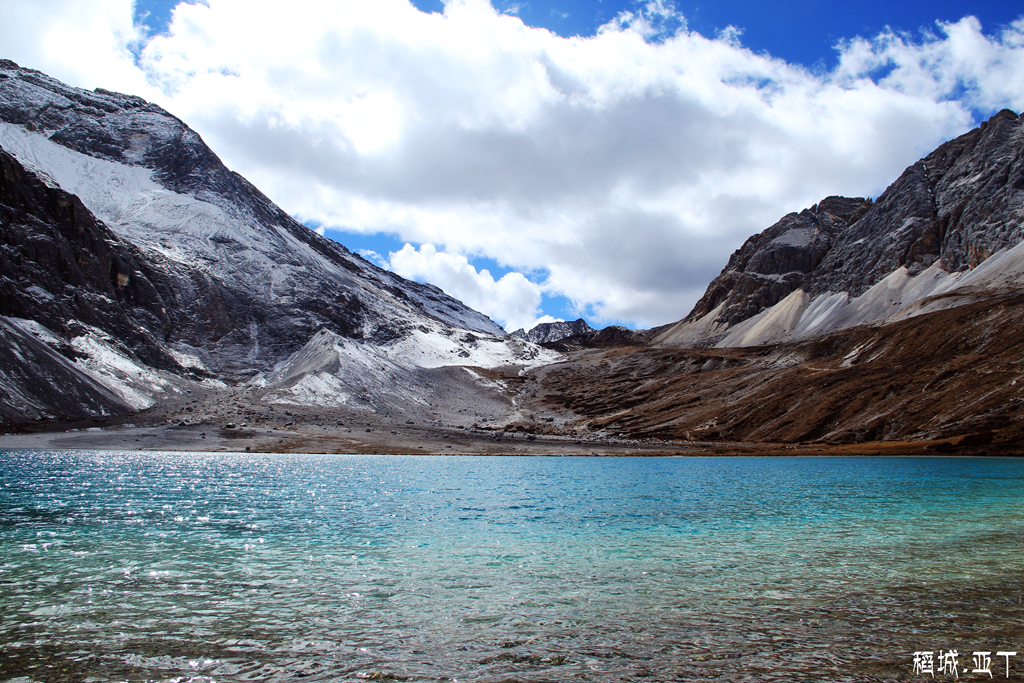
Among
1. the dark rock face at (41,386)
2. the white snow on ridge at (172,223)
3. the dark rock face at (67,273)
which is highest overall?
the white snow on ridge at (172,223)

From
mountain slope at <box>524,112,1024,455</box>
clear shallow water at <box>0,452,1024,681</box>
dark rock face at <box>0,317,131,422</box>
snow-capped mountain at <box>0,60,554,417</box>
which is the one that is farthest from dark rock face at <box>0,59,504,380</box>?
clear shallow water at <box>0,452,1024,681</box>

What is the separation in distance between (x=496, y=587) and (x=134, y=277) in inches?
6172

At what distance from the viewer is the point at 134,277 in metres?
142

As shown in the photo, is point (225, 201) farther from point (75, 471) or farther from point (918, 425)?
point (918, 425)

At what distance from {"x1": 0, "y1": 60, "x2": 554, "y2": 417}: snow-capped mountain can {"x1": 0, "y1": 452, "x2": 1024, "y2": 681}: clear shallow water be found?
83691 mm

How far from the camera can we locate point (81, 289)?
12131 cm

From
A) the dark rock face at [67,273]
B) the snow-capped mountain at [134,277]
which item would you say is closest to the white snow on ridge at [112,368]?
the snow-capped mountain at [134,277]

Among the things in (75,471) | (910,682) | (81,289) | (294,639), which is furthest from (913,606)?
(81,289)

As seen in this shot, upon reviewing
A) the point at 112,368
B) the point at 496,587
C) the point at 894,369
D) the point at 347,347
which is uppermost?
the point at 347,347

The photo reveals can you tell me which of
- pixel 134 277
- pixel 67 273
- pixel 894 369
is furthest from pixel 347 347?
pixel 894 369

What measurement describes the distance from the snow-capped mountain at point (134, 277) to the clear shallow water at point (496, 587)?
83.7 m

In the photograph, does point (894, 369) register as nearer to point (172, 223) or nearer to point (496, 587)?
point (496, 587)

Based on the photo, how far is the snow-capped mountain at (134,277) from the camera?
108 m

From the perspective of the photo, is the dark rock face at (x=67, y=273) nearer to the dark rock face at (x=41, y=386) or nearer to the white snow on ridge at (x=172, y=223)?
the dark rock face at (x=41, y=386)
